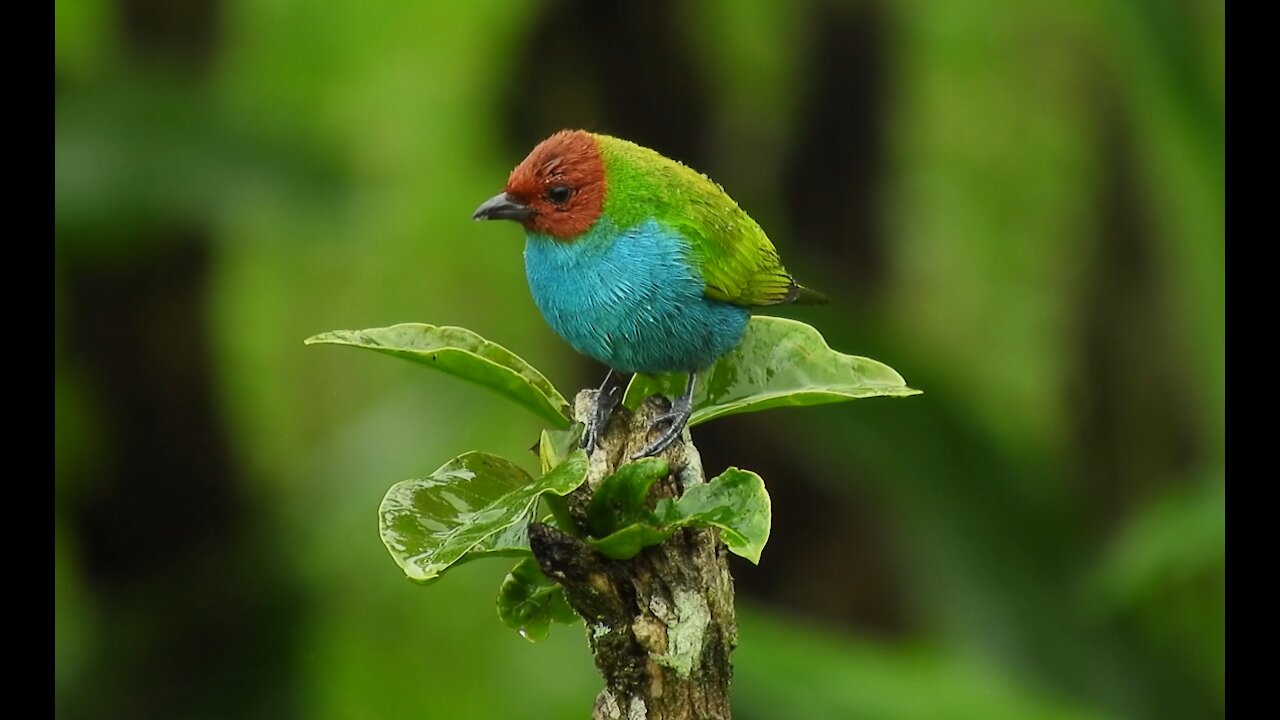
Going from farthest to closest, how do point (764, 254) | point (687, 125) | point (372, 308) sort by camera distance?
point (372, 308) → point (687, 125) → point (764, 254)

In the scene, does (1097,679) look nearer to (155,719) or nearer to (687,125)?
(687,125)

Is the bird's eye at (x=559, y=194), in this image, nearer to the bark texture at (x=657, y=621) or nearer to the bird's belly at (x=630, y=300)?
the bird's belly at (x=630, y=300)

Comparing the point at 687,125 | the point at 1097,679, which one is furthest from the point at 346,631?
the point at 1097,679

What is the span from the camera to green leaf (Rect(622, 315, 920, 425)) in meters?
1.86

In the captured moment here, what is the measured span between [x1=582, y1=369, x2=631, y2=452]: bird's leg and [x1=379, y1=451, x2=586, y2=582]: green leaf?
12 cm

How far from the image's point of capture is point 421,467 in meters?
4.89

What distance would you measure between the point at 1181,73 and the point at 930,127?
276 centimetres

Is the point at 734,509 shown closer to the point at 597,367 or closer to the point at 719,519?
the point at 719,519

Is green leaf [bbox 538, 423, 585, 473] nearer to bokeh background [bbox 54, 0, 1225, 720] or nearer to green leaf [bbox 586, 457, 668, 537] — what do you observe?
green leaf [bbox 586, 457, 668, 537]

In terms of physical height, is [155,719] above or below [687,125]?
below

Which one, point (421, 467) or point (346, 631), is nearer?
point (421, 467)

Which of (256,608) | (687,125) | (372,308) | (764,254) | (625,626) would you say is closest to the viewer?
(625,626)

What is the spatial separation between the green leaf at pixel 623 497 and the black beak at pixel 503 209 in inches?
18.0

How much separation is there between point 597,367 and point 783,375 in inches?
97.7
